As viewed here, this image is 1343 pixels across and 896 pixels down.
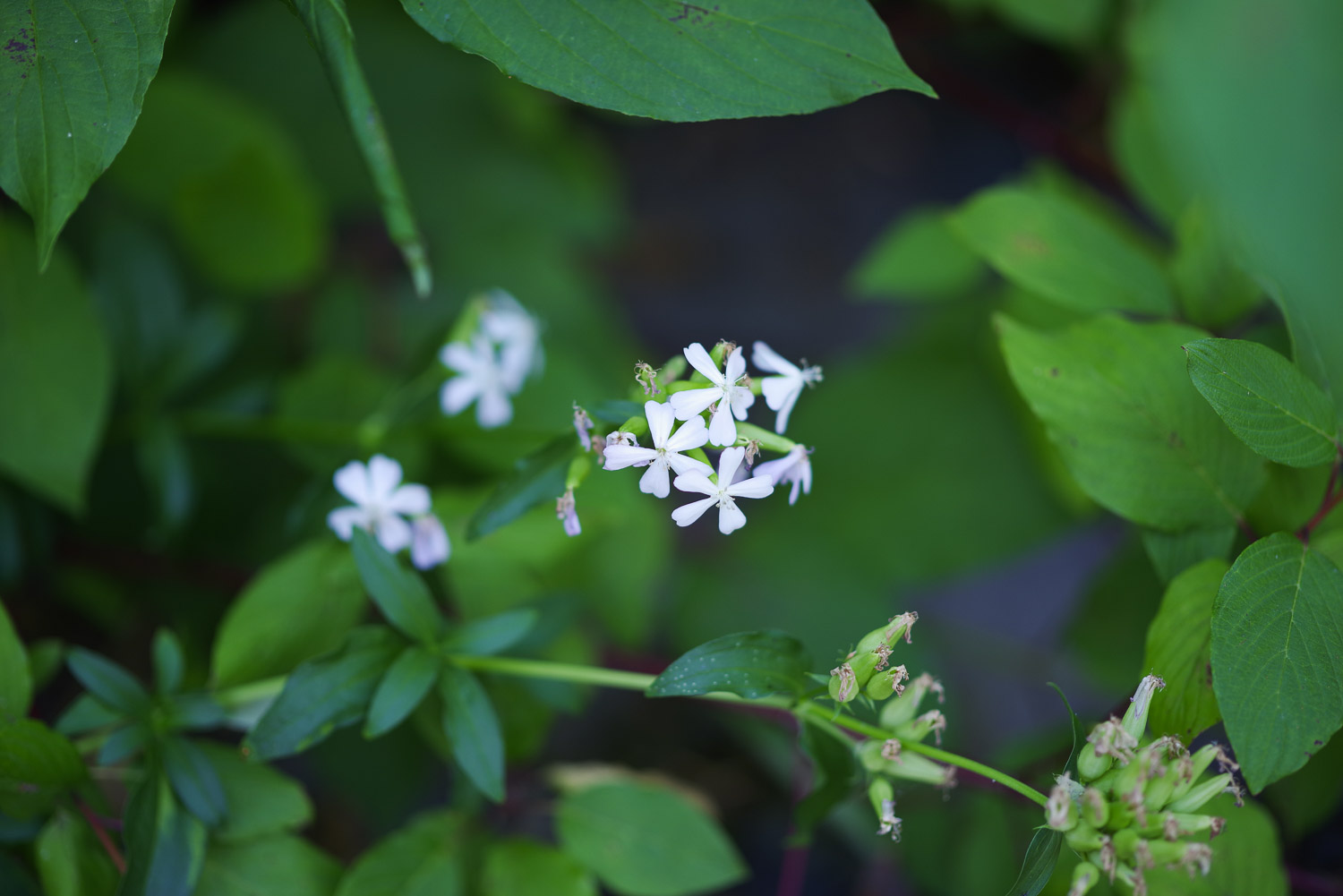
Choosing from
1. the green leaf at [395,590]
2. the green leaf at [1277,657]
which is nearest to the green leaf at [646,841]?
the green leaf at [395,590]

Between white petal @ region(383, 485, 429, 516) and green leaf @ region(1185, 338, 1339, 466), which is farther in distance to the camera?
white petal @ region(383, 485, 429, 516)

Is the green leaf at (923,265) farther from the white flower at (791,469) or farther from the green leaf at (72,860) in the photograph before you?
the green leaf at (72,860)

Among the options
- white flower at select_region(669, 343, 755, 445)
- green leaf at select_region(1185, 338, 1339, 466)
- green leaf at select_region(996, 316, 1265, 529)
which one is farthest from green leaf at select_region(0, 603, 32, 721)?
green leaf at select_region(1185, 338, 1339, 466)

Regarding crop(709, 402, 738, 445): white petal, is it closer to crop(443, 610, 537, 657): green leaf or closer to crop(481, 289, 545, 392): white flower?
crop(443, 610, 537, 657): green leaf

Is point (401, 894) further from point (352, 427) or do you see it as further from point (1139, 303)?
point (1139, 303)

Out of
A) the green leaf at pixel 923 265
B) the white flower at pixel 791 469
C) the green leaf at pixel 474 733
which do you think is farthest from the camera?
the green leaf at pixel 923 265

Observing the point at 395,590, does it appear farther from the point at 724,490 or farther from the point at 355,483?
the point at 724,490

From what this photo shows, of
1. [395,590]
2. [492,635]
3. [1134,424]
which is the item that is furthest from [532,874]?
[1134,424]
